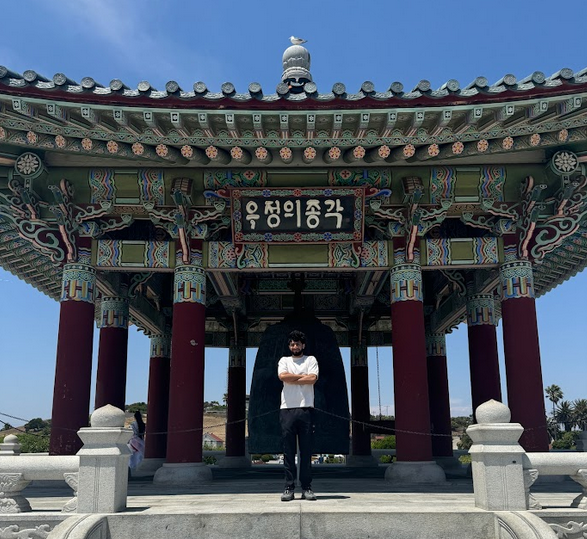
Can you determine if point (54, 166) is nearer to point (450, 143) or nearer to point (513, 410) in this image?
point (450, 143)

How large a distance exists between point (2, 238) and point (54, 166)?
3.57m

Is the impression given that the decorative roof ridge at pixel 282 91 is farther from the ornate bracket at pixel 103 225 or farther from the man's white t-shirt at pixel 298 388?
the man's white t-shirt at pixel 298 388

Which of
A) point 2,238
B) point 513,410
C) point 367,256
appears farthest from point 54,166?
point 513,410

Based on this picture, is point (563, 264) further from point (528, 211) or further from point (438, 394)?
point (528, 211)

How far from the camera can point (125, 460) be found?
6.62 m

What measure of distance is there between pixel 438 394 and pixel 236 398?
658 centimetres

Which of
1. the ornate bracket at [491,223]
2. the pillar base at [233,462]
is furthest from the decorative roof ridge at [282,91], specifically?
the pillar base at [233,462]

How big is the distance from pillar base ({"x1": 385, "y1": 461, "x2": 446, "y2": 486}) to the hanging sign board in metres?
4.47

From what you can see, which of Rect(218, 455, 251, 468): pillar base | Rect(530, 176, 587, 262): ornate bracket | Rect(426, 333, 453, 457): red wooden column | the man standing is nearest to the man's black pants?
the man standing

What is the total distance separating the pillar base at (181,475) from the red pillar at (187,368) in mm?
125

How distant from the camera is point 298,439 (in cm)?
718

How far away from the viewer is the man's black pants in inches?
277

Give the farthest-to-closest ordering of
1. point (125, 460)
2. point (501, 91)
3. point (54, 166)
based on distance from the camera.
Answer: point (54, 166) → point (501, 91) → point (125, 460)

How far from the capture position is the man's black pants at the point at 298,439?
7027 millimetres
